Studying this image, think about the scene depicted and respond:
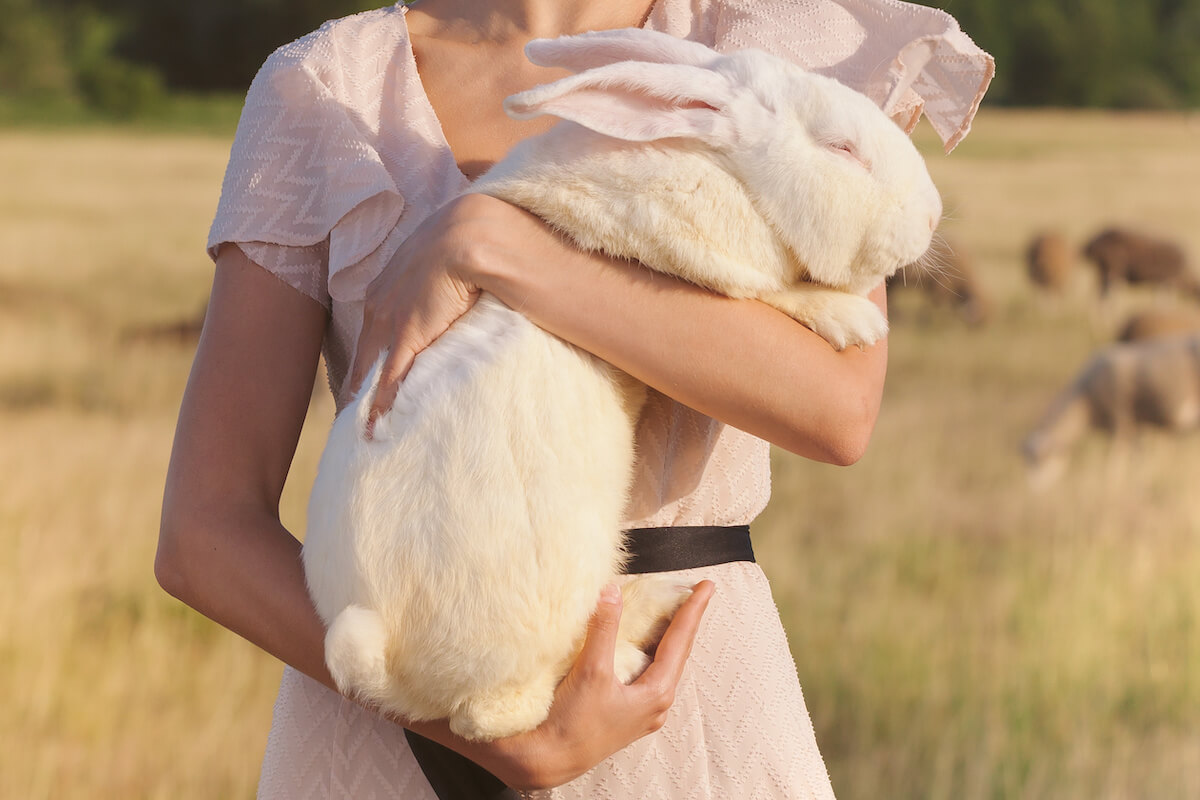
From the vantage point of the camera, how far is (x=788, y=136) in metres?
1.36

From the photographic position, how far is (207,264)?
A: 9.77m

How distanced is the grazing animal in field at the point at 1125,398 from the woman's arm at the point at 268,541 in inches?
261

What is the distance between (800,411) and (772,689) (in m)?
0.37

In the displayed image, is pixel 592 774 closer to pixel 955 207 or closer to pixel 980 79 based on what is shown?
pixel 955 207

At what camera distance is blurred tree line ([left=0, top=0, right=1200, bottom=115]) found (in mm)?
13844

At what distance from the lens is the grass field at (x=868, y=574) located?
4.26 metres

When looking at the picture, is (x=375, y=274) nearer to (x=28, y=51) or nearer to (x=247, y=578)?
(x=247, y=578)

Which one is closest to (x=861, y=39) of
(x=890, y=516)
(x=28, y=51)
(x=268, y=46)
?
(x=890, y=516)

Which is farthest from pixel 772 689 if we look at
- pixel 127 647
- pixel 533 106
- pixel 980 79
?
pixel 127 647

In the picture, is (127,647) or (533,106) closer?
(533,106)

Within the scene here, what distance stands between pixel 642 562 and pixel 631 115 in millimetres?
535

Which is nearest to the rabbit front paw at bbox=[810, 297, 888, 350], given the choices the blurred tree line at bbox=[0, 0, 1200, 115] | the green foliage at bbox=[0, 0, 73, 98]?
the blurred tree line at bbox=[0, 0, 1200, 115]

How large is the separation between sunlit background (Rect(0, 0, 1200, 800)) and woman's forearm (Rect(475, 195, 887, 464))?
34 centimetres

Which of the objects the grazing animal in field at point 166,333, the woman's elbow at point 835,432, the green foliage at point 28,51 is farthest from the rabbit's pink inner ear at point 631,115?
the green foliage at point 28,51
